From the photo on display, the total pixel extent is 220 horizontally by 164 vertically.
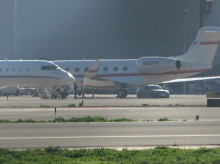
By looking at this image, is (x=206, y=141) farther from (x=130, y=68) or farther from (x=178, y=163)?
(x=130, y=68)

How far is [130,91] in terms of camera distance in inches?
3595

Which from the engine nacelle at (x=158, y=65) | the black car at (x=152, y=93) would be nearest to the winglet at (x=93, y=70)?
the engine nacelle at (x=158, y=65)

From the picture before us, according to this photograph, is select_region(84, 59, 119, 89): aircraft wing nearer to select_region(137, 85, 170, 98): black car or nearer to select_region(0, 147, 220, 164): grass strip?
select_region(137, 85, 170, 98): black car

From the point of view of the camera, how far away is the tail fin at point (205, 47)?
69.9 m

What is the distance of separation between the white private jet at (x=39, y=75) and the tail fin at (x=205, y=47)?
13435 millimetres

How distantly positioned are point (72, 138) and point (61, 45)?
79070 millimetres

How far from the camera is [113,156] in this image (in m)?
17.6

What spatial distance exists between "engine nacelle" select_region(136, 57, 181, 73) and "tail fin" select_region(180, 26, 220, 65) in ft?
6.49

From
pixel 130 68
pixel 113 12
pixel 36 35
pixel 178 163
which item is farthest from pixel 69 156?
pixel 36 35

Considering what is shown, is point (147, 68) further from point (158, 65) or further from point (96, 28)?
point (96, 28)

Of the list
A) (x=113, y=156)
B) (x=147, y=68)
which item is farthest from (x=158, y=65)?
(x=113, y=156)

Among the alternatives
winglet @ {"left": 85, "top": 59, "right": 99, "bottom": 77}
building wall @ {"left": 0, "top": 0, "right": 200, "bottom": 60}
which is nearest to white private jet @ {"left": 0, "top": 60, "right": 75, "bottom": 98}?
winglet @ {"left": 85, "top": 59, "right": 99, "bottom": 77}

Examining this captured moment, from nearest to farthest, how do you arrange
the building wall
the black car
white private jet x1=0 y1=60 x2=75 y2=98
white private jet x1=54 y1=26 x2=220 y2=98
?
white private jet x1=0 y1=60 x2=75 y2=98 → the black car → white private jet x1=54 y1=26 x2=220 y2=98 → the building wall

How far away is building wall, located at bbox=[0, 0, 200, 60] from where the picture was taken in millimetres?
90812
